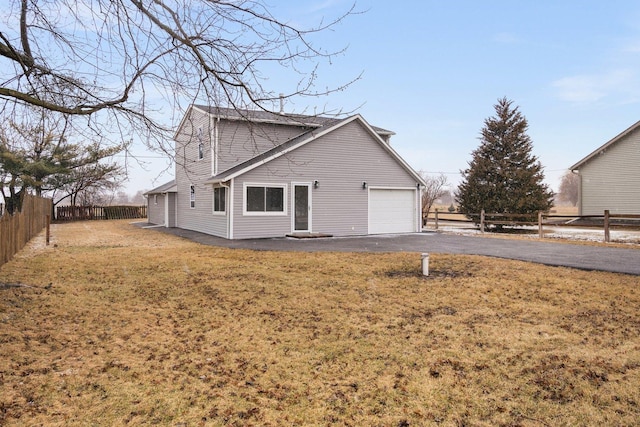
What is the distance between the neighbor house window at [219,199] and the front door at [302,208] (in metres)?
2.86

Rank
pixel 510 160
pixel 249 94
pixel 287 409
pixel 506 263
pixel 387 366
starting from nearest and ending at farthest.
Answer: pixel 287 409
pixel 387 366
pixel 249 94
pixel 506 263
pixel 510 160

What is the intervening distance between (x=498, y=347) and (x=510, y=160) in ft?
75.6

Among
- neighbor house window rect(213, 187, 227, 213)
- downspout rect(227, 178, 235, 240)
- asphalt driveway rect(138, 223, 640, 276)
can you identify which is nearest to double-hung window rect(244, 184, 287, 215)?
downspout rect(227, 178, 235, 240)

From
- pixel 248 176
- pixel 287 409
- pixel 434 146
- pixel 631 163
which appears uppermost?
pixel 434 146

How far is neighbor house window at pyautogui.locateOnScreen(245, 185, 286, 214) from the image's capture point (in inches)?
599

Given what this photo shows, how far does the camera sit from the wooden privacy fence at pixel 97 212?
1256 inches

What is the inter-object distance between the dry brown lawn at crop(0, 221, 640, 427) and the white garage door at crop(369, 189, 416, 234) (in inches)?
389

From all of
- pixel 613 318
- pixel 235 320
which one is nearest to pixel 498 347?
pixel 613 318

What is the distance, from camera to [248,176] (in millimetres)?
15039

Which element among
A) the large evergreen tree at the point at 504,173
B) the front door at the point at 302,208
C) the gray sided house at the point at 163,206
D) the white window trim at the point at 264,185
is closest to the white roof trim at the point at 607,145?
the large evergreen tree at the point at 504,173

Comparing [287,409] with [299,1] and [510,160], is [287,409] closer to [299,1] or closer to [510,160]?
[299,1]

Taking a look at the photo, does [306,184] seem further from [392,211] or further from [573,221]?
[573,221]

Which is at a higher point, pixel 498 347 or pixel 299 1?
pixel 299 1

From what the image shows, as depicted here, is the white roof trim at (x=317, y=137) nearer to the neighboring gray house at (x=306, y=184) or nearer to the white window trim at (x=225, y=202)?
the neighboring gray house at (x=306, y=184)
